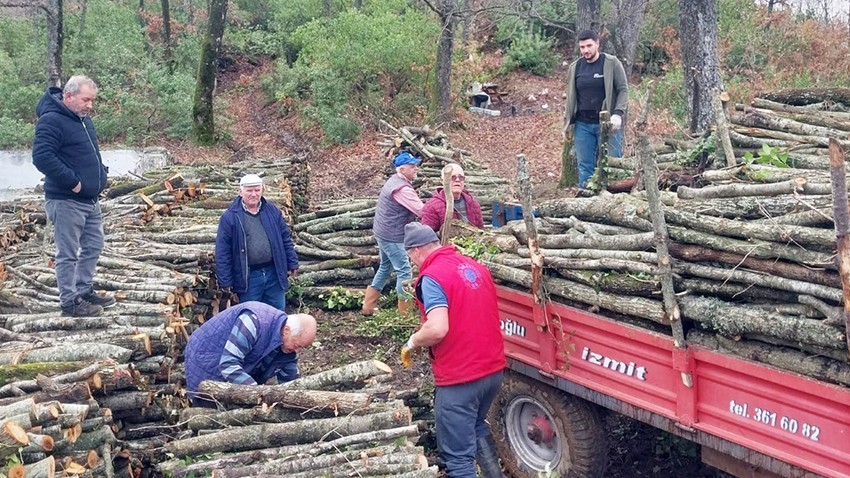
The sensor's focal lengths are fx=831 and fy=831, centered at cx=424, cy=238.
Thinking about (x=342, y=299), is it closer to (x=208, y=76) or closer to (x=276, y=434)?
(x=276, y=434)

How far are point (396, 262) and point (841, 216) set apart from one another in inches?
254

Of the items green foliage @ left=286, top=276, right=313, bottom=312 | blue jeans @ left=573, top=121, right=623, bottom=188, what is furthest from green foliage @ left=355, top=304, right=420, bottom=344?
blue jeans @ left=573, top=121, right=623, bottom=188

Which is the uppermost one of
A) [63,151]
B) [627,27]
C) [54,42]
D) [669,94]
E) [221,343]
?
[627,27]

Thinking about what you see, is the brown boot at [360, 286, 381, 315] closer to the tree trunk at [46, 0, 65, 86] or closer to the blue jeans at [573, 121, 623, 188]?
the blue jeans at [573, 121, 623, 188]

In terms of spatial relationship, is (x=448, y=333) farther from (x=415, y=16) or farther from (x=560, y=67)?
(x=560, y=67)

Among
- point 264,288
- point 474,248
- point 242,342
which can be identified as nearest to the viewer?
point 242,342

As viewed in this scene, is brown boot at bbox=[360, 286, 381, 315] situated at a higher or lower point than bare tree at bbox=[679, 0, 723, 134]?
lower

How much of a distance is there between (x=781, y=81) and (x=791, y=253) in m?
14.0

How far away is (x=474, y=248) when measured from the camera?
23.9 ft

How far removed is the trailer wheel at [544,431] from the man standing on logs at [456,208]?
2530mm

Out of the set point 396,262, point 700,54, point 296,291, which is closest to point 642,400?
point 396,262

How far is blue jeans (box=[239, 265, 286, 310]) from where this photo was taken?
8.77 meters

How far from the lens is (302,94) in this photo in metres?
25.3

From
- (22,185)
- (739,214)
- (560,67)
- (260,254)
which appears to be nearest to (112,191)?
(260,254)
